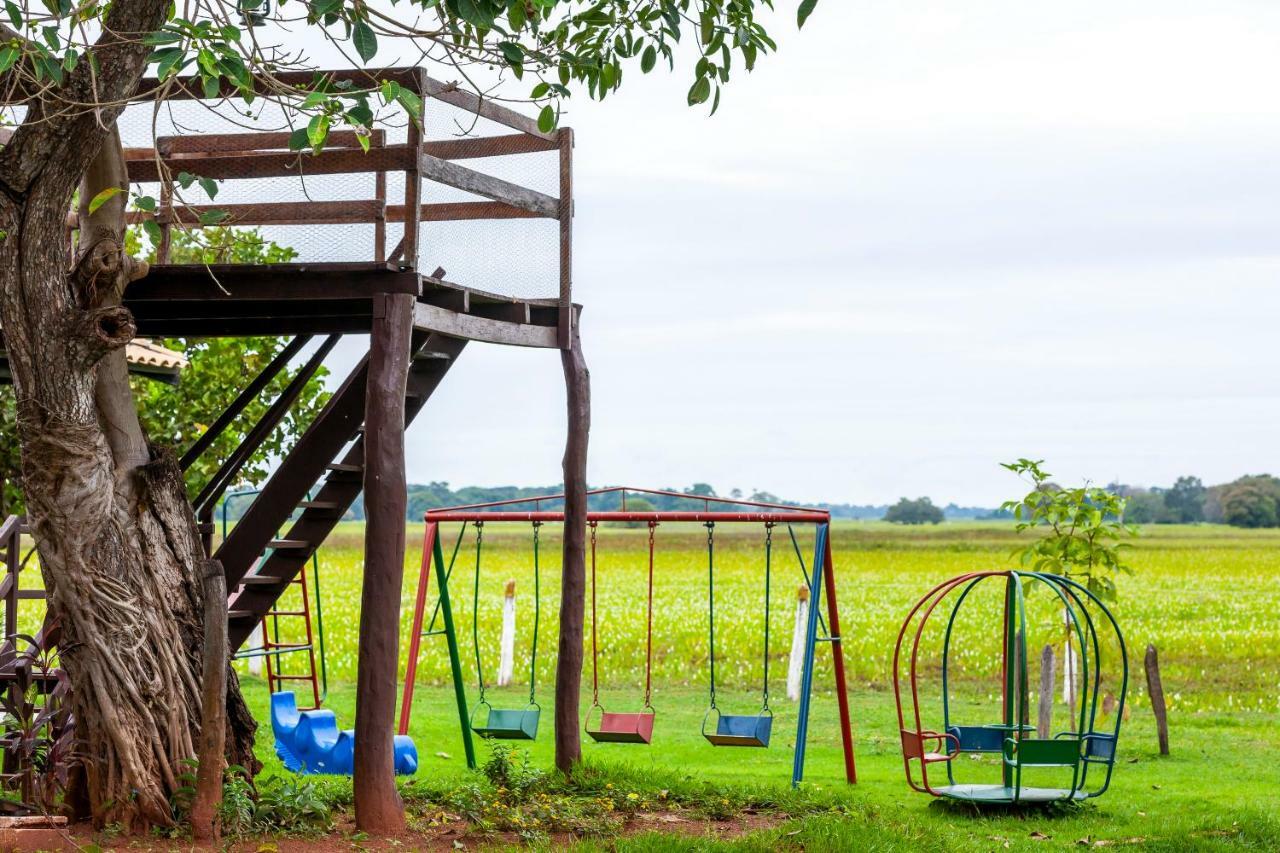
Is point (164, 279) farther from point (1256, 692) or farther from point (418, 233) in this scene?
point (1256, 692)

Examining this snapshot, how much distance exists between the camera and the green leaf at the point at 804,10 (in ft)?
22.0

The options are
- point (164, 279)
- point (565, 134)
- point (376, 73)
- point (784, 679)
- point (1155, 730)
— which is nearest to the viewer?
point (376, 73)

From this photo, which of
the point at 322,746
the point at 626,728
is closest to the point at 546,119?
the point at 626,728

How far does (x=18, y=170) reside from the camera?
794cm

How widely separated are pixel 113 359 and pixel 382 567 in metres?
2.09

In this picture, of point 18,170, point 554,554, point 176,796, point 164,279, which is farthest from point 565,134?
point 554,554

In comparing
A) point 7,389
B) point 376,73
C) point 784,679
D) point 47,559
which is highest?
point 376,73

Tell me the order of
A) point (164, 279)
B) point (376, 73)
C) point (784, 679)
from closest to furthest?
1. point (376, 73)
2. point (164, 279)
3. point (784, 679)

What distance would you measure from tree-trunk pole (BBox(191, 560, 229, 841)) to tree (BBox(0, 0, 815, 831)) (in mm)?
359

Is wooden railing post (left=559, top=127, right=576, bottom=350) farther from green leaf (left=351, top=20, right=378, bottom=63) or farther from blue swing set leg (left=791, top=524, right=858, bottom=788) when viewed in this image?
green leaf (left=351, top=20, right=378, bottom=63)

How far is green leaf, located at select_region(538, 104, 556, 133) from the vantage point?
24.9ft

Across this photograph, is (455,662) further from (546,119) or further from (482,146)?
(546,119)

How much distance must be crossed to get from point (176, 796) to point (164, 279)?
3146mm

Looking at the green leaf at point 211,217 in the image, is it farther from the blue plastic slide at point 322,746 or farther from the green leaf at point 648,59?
the blue plastic slide at point 322,746
